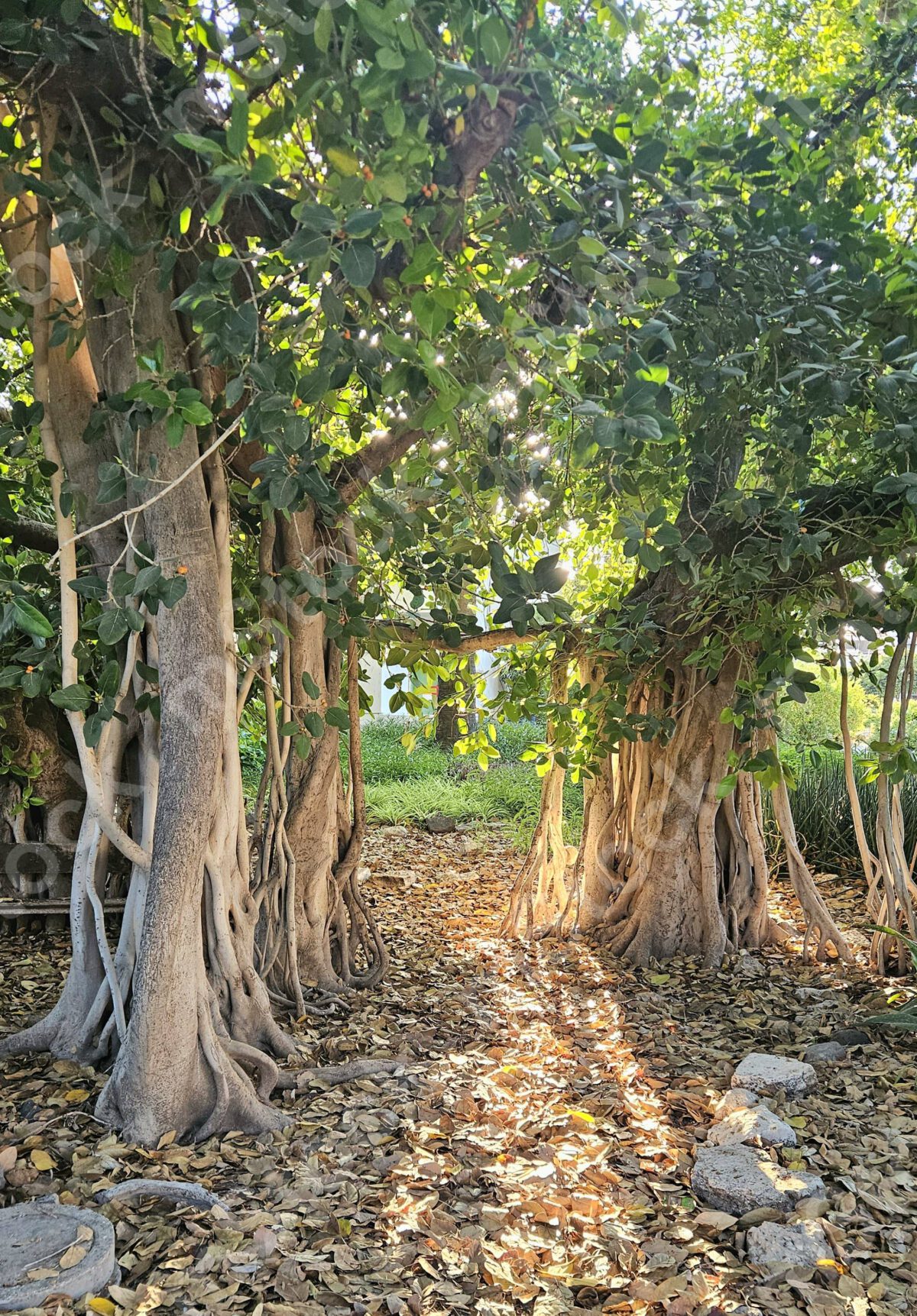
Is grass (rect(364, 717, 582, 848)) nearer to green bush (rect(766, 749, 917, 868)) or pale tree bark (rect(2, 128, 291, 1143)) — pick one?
green bush (rect(766, 749, 917, 868))

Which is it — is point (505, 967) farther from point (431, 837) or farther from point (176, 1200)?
point (431, 837)

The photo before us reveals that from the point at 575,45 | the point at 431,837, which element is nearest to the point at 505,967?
the point at 431,837

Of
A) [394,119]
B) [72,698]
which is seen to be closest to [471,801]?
[72,698]

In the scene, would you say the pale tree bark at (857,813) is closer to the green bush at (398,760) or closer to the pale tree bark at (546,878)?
the pale tree bark at (546,878)

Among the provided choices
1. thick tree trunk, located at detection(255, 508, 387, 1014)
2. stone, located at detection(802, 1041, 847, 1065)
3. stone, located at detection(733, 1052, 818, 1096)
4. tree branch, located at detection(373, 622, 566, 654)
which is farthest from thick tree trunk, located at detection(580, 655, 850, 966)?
thick tree trunk, located at detection(255, 508, 387, 1014)

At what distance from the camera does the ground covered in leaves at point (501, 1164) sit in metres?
1.75

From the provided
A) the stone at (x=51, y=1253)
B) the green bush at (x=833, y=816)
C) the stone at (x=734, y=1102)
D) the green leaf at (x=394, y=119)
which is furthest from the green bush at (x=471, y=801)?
the green leaf at (x=394, y=119)

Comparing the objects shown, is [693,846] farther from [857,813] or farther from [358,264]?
[358,264]

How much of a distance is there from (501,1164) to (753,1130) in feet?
2.01

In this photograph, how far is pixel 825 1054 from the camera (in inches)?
111

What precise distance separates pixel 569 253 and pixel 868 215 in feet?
3.52

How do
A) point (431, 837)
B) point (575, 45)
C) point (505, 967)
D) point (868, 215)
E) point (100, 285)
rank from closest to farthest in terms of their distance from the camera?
point (100, 285), point (868, 215), point (575, 45), point (505, 967), point (431, 837)

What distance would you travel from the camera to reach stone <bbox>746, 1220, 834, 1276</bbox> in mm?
1833

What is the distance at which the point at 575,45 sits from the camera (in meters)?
2.65
